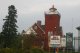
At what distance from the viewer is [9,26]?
78.9 meters

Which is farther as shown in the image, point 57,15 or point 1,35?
point 57,15

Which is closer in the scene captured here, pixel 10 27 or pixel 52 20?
pixel 10 27

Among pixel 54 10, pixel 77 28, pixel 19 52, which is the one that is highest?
pixel 54 10

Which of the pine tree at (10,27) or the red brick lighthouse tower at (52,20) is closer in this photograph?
the pine tree at (10,27)

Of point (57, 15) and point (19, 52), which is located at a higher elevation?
point (57, 15)

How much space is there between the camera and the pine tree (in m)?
76.2

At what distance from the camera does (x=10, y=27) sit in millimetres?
78688

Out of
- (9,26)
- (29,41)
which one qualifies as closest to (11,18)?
(9,26)

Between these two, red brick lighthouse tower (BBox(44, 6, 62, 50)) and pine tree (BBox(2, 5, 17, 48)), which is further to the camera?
red brick lighthouse tower (BBox(44, 6, 62, 50))

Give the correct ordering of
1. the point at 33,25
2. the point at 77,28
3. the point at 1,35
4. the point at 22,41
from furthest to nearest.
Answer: the point at 33,25 → the point at 1,35 → the point at 22,41 → the point at 77,28

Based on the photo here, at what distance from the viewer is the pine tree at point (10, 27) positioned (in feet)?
250

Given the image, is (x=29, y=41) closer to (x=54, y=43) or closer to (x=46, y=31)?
(x=46, y=31)

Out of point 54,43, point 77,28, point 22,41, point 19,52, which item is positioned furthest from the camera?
point 22,41

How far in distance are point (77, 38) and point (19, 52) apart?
15890 millimetres
